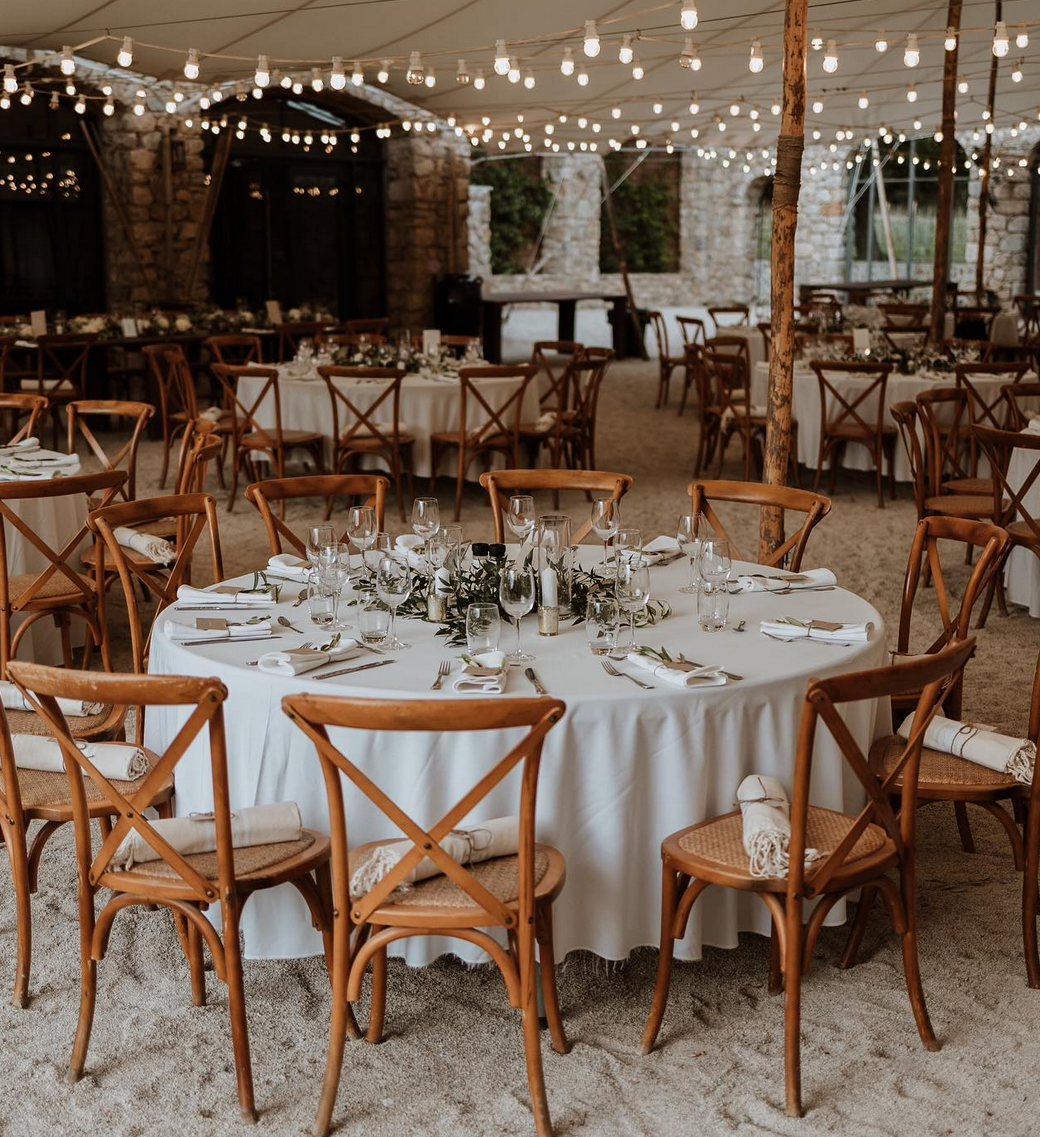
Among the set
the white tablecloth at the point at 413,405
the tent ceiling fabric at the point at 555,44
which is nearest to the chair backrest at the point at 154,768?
the tent ceiling fabric at the point at 555,44

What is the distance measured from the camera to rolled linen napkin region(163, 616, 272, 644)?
3.04m

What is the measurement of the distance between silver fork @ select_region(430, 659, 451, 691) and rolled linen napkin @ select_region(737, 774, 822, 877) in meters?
0.65

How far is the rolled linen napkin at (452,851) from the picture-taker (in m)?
2.45

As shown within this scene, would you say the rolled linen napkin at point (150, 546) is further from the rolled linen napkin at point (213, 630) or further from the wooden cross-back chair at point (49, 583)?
the rolled linen napkin at point (213, 630)

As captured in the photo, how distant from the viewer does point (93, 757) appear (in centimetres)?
293

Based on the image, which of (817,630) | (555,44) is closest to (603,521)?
(817,630)

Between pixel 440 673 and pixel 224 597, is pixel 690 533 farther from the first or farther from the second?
pixel 224 597

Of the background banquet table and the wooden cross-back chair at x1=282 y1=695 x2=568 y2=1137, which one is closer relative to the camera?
the wooden cross-back chair at x1=282 y1=695 x2=568 y2=1137

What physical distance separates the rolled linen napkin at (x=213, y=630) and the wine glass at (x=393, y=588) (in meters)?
0.28

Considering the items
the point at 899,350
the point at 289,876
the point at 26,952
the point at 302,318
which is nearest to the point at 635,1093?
the point at 289,876

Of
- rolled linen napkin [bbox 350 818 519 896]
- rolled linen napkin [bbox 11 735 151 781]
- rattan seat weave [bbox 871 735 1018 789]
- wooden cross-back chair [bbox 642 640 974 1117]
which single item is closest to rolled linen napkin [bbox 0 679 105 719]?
rolled linen napkin [bbox 11 735 151 781]

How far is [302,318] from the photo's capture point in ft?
41.5

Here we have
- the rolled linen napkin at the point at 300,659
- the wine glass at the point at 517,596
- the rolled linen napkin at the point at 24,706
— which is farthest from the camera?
the rolled linen napkin at the point at 24,706

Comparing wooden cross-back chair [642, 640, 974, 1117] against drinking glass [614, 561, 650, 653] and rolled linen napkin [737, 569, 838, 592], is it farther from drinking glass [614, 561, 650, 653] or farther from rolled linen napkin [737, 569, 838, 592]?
rolled linen napkin [737, 569, 838, 592]
